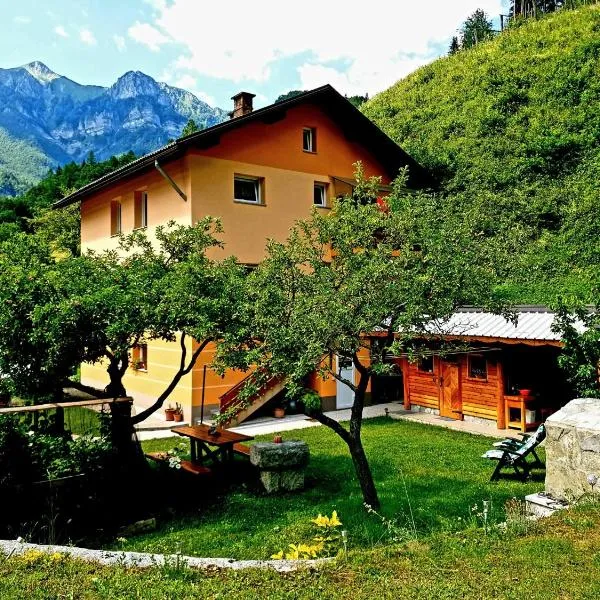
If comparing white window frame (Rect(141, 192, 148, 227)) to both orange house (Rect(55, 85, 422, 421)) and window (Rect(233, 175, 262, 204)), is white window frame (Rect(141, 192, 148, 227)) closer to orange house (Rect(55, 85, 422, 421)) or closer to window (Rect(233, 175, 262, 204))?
orange house (Rect(55, 85, 422, 421))

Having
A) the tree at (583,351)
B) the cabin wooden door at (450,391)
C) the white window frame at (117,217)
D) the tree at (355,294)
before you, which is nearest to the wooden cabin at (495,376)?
the cabin wooden door at (450,391)

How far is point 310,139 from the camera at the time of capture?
1891 cm

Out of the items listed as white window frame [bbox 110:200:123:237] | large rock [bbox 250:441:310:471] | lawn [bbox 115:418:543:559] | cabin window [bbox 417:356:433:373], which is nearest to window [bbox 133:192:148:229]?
white window frame [bbox 110:200:123:237]

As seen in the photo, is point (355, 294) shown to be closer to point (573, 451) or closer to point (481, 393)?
point (573, 451)

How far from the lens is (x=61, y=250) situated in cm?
2512

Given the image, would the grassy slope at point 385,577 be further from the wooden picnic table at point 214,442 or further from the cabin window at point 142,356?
the cabin window at point 142,356

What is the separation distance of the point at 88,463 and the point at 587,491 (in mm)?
6515

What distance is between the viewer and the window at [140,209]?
723 inches

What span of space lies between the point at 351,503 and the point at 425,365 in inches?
362

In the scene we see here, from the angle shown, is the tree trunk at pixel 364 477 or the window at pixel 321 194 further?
the window at pixel 321 194

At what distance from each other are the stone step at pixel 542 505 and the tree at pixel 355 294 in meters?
2.30

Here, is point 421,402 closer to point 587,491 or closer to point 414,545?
point 587,491

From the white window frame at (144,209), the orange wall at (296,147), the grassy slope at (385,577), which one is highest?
the orange wall at (296,147)

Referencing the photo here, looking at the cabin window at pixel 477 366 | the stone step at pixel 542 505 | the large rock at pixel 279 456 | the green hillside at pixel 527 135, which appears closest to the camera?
the stone step at pixel 542 505
